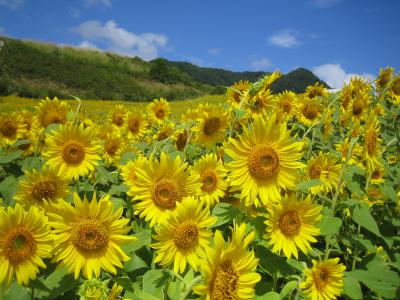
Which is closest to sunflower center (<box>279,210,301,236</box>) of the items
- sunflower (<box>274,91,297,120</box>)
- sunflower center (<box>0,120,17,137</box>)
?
sunflower (<box>274,91,297,120</box>)

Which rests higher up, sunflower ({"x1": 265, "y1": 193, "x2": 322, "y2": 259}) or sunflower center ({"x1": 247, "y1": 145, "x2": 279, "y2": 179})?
sunflower center ({"x1": 247, "y1": 145, "x2": 279, "y2": 179})

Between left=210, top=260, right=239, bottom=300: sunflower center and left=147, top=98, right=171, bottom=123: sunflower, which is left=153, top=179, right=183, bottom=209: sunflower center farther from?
left=147, top=98, right=171, bottom=123: sunflower

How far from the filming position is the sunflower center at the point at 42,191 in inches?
115

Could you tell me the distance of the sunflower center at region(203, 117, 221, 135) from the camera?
143 inches

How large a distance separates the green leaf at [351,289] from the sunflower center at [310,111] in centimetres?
314

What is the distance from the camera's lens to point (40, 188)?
2.93 meters

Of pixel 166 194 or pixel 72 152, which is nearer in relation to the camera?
pixel 166 194

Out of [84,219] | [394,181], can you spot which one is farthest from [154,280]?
[394,181]

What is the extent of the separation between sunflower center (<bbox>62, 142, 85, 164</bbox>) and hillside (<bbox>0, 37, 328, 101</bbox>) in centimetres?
4908

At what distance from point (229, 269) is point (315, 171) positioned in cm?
205

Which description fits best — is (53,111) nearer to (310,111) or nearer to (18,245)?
(18,245)

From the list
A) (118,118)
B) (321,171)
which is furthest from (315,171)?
(118,118)

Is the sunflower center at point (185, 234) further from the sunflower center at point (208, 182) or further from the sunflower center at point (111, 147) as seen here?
the sunflower center at point (111, 147)

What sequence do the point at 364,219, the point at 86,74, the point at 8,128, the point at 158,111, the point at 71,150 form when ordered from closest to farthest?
the point at 364,219
the point at 71,150
the point at 8,128
the point at 158,111
the point at 86,74
